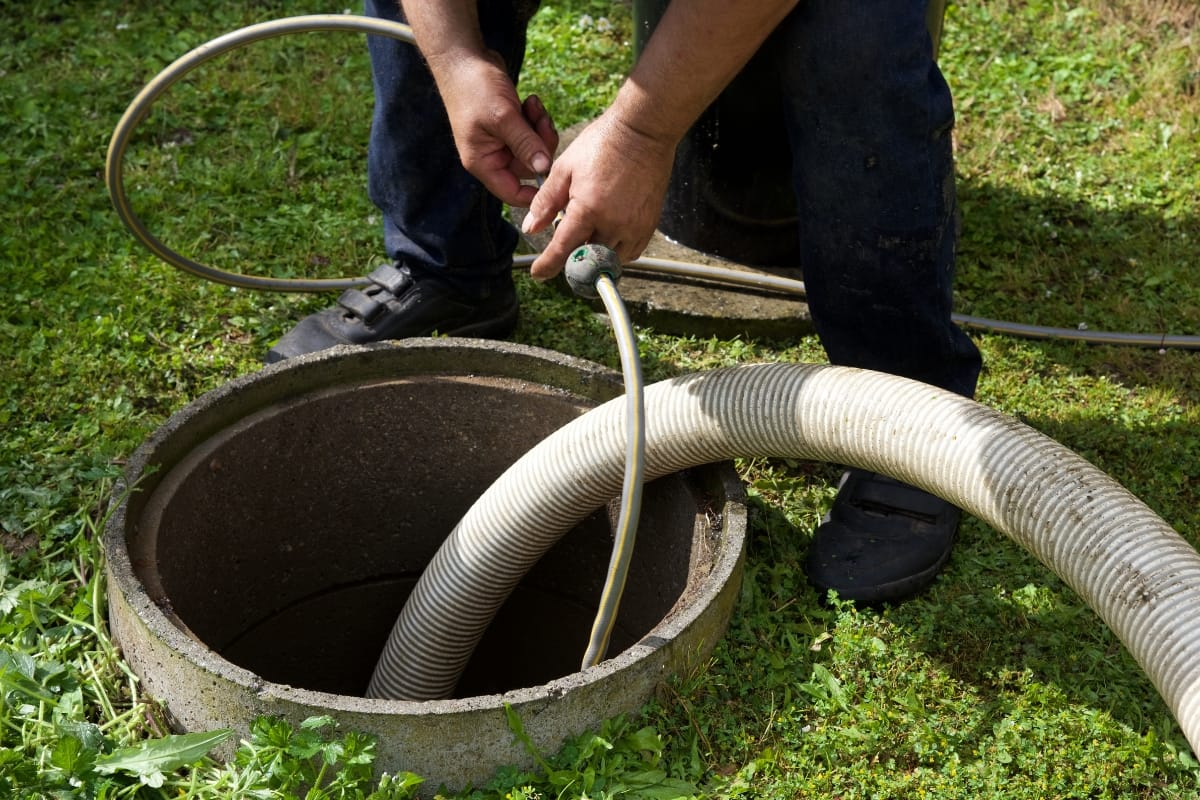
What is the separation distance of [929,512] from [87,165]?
Result: 2.74 m

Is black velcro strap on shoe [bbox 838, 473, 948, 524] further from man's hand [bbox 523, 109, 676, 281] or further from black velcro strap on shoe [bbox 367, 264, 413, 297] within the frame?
black velcro strap on shoe [bbox 367, 264, 413, 297]

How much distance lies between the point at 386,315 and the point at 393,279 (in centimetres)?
10

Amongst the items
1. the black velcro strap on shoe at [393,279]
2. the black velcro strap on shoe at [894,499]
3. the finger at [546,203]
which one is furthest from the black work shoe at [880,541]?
the black velcro strap on shoe at [393,279]

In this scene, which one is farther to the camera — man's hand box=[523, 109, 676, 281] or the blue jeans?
the blue jeans

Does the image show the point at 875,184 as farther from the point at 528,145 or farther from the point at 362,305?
the point at 362,305

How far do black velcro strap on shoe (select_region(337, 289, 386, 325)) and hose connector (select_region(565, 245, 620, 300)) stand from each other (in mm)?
1071

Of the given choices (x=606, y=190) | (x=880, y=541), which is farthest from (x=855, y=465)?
(x=606, y=190)

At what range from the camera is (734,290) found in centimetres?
329

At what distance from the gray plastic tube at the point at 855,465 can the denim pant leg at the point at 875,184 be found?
0.27 meters

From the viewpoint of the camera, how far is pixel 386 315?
297cm

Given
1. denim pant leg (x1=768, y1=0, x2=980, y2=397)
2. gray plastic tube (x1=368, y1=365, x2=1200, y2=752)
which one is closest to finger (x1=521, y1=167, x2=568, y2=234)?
gray plastic tube (x1=368, y1=365, x2=1200, y2=752)

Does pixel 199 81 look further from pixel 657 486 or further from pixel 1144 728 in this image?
pixel 1144 728

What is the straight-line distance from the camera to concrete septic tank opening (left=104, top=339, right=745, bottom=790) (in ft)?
6.43

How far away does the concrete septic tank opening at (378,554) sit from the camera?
6.43 ft
